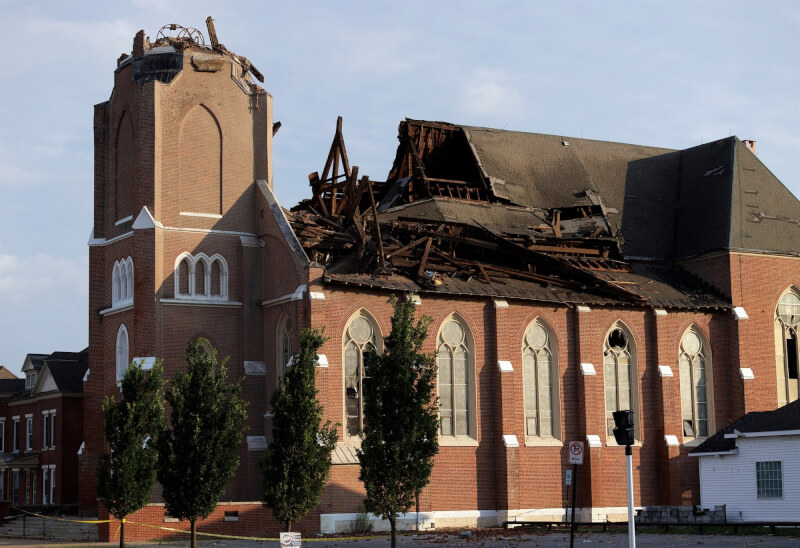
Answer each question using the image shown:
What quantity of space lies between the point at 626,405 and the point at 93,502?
21.1m

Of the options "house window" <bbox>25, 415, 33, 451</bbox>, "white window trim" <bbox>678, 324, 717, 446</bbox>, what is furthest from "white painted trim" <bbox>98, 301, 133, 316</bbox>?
"white window trim" <bbox>678, 324, 717, 446</bbox>

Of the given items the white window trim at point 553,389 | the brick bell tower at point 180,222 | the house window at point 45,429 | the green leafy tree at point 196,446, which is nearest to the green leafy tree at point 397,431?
the green leafy tree at point 196,446

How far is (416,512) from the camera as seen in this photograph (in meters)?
40.5

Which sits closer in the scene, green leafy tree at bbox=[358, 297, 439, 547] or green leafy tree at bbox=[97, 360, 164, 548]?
green leafy tree at bbox=[358, 297, 439, 547]

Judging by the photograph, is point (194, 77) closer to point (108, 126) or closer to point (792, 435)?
point (108, 126)

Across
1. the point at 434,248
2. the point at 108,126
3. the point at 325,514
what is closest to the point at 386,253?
the point at 434,248

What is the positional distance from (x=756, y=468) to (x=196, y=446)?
2017 centimetres

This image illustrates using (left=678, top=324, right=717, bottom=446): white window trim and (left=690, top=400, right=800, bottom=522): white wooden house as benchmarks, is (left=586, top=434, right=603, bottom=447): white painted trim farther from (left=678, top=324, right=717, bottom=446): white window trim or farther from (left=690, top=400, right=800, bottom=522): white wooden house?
(left=678, top=324, right=717, bottom=446): white window trim

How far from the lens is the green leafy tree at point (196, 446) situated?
3153 centimetres

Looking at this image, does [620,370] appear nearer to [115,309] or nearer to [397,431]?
[397,431]

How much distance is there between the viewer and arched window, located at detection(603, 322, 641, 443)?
4625cm

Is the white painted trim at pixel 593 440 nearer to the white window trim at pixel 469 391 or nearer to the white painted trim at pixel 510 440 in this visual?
the white painted trim at pixel 510 440

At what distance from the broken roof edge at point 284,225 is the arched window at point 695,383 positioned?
17026mm

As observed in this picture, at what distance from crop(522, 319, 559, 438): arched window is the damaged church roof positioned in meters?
1.64
